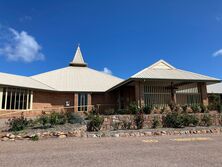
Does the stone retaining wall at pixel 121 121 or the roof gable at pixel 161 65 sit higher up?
the roof gable at pixel 161 65

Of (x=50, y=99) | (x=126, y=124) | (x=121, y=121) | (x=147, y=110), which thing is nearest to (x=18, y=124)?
(x=121, y=121)

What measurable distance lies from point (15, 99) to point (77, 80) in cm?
786

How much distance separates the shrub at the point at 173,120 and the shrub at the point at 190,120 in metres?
0.27

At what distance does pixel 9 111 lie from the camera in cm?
1820

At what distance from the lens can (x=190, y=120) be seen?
1318 cm

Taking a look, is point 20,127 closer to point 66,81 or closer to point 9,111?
point 9,111

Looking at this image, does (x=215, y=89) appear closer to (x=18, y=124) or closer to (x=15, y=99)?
(x=15, y=99)

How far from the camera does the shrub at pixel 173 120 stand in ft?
Result: 42.0

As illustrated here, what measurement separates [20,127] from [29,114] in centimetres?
913

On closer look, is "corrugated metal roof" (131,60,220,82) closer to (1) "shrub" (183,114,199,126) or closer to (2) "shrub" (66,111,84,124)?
(1) "shrub" (183,114,199,126)

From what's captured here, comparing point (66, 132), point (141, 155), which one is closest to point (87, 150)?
point (141, 155)

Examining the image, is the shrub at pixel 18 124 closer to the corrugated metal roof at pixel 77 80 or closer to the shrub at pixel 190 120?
the shrub at pixel 190 120

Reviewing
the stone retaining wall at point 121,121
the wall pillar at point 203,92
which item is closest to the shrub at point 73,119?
the stone retaining wall at point 121,121

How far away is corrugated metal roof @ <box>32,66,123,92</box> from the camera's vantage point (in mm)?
22656
